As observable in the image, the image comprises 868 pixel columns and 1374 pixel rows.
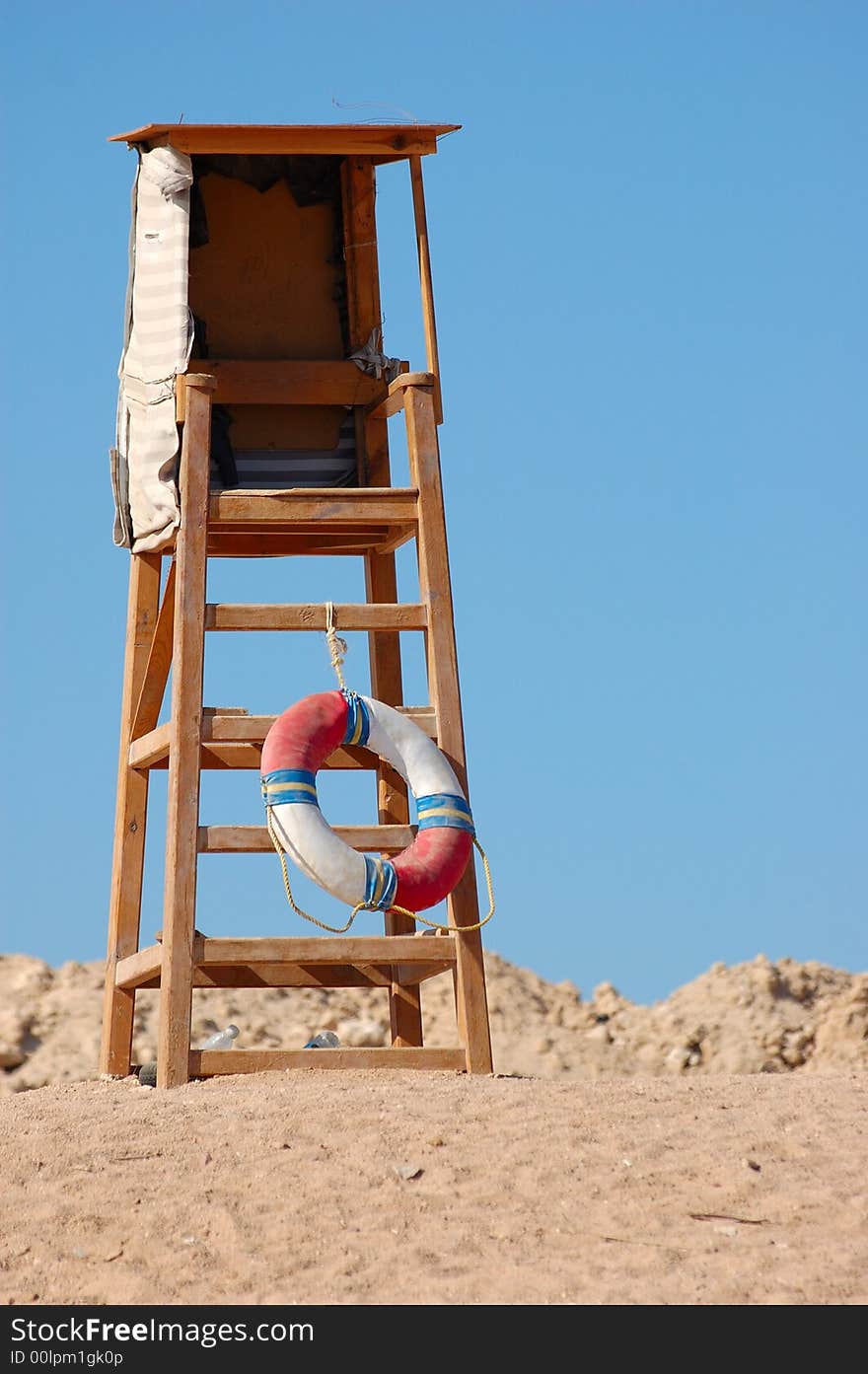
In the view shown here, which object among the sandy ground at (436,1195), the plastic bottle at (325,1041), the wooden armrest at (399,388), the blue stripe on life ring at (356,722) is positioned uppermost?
the wooden armrest at (399,388)

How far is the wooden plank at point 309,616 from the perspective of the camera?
6.48 m

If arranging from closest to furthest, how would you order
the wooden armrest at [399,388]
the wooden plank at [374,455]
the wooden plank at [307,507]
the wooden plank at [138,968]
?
the wooden plank at [138,968] → the wooden plank at [307,507] → the wooden armrest at [399,388] → the wooden plank at [374,455]

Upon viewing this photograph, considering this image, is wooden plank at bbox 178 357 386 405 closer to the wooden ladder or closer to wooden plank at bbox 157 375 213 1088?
the wooden ladder

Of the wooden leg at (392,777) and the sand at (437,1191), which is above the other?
the wooden leg at (392,777)

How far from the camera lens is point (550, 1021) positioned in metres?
13.0

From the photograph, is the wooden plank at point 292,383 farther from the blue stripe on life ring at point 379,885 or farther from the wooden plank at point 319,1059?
the wooden plank at point 319,1059

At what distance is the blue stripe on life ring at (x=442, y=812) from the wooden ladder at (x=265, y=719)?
0.19m

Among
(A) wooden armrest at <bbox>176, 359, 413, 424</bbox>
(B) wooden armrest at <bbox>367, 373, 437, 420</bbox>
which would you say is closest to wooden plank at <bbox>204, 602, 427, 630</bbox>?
(B) wooden armrest at <bbox>367, 373, 437, 420</bbox>

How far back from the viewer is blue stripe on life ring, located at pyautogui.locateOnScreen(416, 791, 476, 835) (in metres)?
6.29

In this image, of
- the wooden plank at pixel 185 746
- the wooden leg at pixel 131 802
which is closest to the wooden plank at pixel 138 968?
the wooden leg at pixel 131 802

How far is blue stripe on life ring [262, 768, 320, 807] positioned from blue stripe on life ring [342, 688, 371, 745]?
0.92 ft

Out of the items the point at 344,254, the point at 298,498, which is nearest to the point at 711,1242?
the point at 298,498
